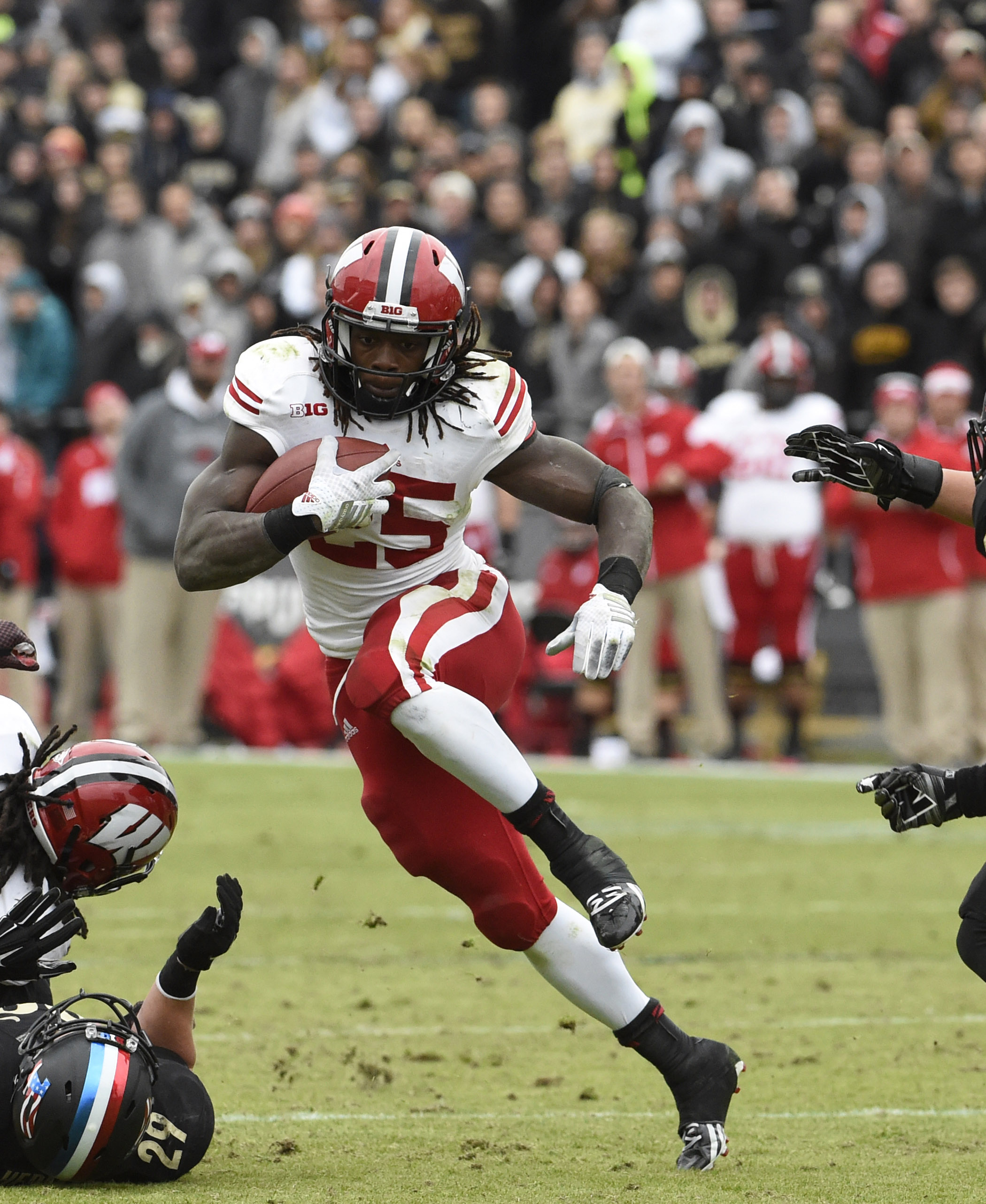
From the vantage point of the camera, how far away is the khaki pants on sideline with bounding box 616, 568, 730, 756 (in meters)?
11.8

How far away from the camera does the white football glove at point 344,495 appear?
13.9 ft

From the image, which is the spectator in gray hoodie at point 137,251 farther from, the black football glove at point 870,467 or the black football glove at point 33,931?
the black football glove at point 33,931

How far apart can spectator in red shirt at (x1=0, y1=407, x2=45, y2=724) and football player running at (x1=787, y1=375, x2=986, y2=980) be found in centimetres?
810

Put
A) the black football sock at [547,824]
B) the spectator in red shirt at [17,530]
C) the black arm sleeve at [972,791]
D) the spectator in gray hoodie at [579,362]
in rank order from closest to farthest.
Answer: the black arm sleeve at [972,791] → the black football sock at [547,824] → the spectator in red shirt at [17,530] → the spectator in gray hoodie at [579,362]

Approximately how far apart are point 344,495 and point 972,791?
4.53 ft

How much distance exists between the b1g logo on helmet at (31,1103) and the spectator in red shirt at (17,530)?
8131 millimetres

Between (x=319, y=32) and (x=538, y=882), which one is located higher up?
(x=538, y=882)

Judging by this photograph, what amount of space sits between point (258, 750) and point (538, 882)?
8263 mm

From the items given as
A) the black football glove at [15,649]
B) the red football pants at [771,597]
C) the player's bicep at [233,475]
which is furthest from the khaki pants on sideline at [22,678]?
the player's bicep at [233,475]

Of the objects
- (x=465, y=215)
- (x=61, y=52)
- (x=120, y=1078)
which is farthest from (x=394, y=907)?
(x=61, y=52)

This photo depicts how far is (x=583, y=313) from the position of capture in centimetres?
1290

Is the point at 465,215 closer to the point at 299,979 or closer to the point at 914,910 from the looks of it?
the point at 914,910

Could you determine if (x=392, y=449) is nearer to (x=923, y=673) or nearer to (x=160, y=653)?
(x=923, y=673)

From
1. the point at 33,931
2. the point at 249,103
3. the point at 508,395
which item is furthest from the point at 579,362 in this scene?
the point at 33,931
